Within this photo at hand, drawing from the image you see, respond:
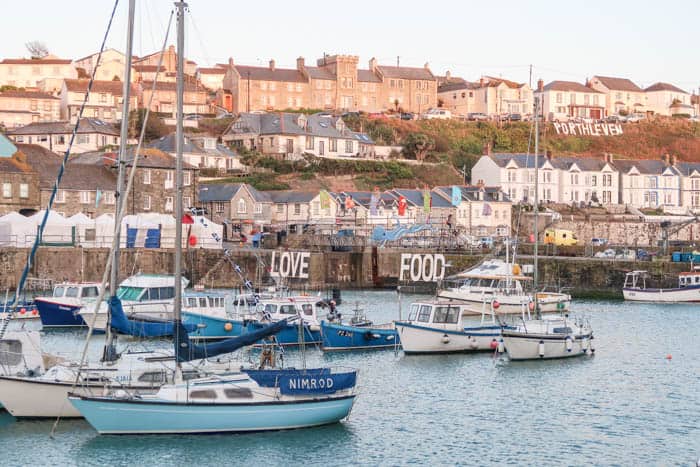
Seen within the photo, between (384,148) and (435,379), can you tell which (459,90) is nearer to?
(384,148)

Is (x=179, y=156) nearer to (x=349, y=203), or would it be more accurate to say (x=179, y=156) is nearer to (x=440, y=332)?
(x=440, y=332)

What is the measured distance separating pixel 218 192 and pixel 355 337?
44658mm

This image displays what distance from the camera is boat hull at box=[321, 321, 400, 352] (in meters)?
36.8

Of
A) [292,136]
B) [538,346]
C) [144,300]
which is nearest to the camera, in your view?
[538,346]

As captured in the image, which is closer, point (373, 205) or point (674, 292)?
point (674, 292)

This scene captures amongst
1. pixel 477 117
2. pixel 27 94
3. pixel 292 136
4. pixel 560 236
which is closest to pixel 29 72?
pixel 27 94

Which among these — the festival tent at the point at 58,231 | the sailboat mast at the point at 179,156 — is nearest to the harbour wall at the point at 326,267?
the festival tent at the point at 58,231

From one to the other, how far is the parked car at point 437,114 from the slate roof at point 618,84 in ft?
84.8

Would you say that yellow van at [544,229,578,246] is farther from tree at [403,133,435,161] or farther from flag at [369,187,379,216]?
tree at [403,133,435,161]

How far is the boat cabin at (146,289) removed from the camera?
131 ft

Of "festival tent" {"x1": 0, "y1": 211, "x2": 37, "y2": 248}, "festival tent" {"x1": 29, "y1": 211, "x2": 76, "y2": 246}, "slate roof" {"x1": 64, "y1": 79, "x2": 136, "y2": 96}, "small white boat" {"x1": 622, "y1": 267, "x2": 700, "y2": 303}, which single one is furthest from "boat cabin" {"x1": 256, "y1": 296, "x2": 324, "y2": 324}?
"slate roof" {"x1": 64, "y1": 79, "x2": 136, "y2": 96}

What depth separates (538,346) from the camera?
35.9m

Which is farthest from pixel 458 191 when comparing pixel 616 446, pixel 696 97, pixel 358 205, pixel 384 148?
pixel 696 97

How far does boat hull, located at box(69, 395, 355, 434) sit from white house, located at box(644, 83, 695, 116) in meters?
122
